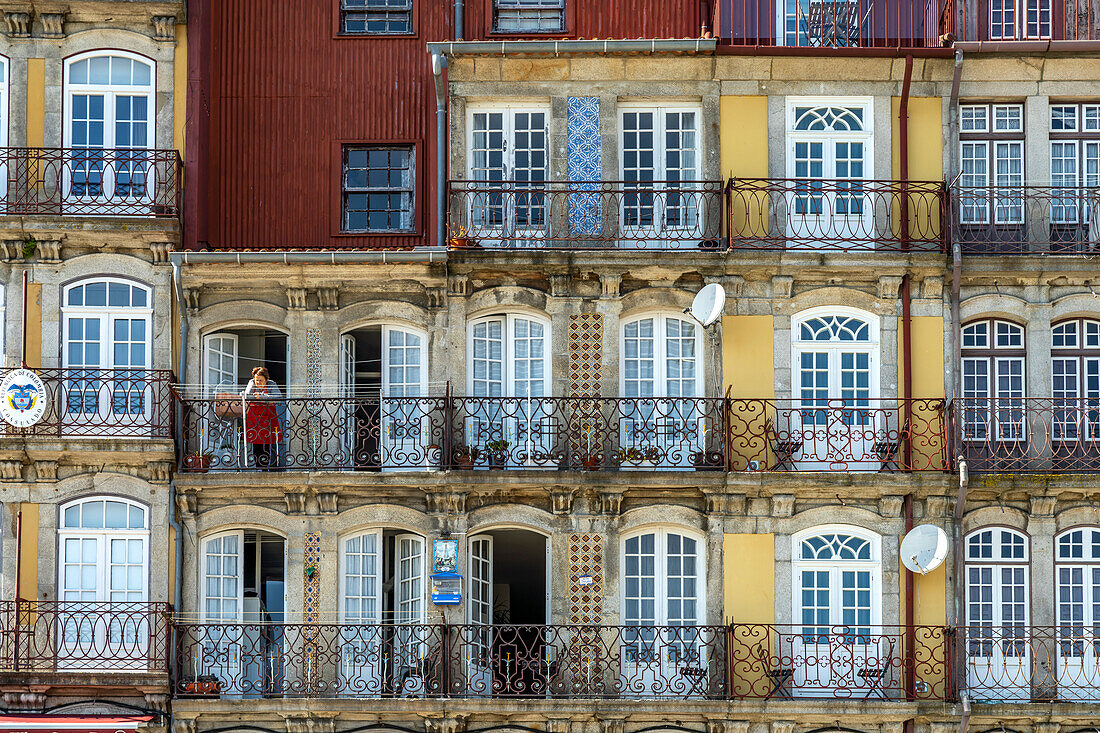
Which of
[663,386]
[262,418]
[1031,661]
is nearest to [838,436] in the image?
[663,386]

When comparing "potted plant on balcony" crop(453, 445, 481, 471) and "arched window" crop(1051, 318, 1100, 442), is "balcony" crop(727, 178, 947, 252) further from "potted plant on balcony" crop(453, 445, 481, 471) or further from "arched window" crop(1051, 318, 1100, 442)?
"potted plant on balcony" crop(453, 445, 481, 471)

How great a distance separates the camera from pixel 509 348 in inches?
962

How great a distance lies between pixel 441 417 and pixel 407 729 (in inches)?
168

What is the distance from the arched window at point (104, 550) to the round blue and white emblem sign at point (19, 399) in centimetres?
135

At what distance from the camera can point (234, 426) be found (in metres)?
24.0

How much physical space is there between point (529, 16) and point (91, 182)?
6.90 m

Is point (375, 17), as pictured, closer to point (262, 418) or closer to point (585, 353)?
point (585, 353)

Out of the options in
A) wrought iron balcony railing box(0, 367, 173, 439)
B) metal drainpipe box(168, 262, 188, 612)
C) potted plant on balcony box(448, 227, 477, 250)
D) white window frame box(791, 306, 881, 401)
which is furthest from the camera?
white window frame box(791, 306, 881, 401)

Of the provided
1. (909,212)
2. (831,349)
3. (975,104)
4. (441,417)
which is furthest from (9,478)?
(975,104)

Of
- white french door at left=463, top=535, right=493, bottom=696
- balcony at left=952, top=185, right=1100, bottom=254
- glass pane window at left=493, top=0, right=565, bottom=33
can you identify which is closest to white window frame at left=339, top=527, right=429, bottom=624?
white french door at left=463, top=535, right=493, bottom=696

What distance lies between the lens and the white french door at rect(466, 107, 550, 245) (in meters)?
24.6

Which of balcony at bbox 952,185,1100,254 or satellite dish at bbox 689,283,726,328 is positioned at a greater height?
balcony at bbox 952,185,1100,254

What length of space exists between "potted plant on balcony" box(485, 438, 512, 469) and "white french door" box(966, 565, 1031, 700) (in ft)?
21.7

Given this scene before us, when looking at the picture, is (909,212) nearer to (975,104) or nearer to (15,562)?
(975,104)
